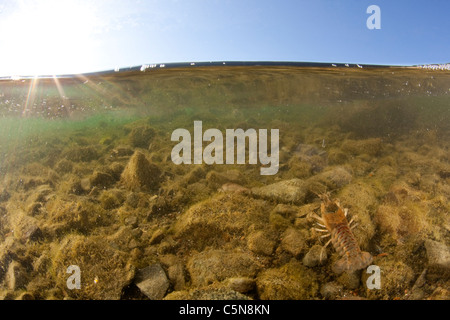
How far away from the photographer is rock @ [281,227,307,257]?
Answer: 3.40m

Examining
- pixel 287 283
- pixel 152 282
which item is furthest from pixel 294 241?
pixel 152 282

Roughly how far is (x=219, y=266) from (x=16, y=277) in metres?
3.00

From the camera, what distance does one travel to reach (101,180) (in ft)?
18.5

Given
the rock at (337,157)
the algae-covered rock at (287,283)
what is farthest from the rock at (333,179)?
the algae-covered rock at (287,283)

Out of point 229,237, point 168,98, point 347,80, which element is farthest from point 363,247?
point 168,98

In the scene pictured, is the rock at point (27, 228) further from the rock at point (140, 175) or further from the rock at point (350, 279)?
the rock at point (350, 279)

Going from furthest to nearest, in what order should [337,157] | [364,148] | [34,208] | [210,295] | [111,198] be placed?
[364,148] < [337,157] < [111,198] < [34,208] < [210,295]

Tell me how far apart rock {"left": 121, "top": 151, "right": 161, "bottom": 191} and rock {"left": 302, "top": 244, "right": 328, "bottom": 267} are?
12.1 ft

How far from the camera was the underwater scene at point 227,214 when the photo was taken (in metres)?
3.04

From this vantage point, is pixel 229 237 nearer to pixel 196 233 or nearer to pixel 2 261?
pixel 196 233

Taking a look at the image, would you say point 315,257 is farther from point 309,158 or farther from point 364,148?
point 364,148

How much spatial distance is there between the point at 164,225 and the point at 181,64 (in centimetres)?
754

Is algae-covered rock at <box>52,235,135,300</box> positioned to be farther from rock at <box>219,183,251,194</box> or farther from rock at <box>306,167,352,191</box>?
rock at <box>306,167,352,191</box>

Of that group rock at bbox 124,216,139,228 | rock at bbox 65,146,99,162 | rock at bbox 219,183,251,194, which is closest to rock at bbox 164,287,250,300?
rock at bbox 124,216,139,228
